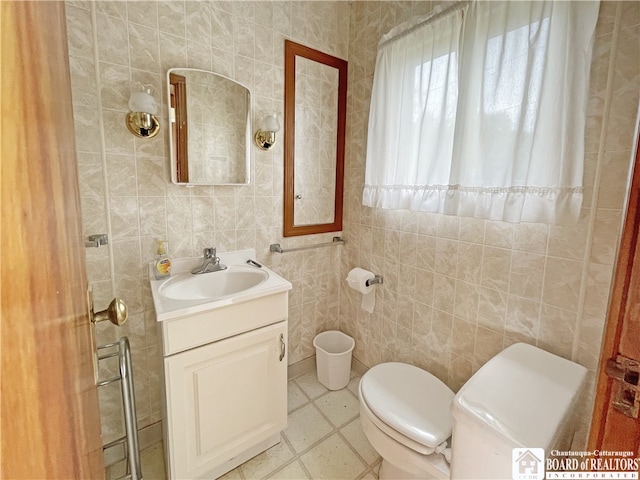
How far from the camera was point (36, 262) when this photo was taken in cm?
28

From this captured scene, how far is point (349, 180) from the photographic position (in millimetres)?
1970

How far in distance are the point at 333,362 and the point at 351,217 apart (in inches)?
38.3

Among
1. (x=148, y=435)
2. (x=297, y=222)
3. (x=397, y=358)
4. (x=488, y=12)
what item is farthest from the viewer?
(x=297, y=222)

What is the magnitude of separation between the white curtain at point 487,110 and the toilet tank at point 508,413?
546mm

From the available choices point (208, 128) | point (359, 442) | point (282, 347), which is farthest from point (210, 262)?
point (359, 442)

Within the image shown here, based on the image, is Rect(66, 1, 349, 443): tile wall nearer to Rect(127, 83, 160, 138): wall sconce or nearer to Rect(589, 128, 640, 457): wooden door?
Rect(127, 83, 160, 138): wall sconce

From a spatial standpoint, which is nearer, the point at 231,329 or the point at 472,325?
the point at 231,329

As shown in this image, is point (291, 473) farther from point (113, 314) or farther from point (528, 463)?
point (113, 314)

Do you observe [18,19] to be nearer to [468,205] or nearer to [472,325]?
[468,205]

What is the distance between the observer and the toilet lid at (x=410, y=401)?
3.52 feet

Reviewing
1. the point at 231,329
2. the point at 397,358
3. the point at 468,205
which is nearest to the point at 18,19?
the point at 231,329

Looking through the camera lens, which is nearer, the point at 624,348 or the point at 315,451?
the point at 624,348

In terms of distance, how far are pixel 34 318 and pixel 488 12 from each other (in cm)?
161

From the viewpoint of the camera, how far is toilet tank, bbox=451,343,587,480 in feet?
2.50
